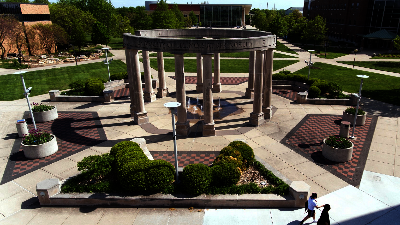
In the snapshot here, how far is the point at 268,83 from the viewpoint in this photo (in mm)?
23656

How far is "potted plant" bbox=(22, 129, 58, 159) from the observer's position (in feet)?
59.8

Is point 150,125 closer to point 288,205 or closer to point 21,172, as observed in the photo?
point 21,172

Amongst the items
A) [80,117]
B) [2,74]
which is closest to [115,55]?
[2,74]

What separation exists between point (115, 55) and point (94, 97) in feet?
121

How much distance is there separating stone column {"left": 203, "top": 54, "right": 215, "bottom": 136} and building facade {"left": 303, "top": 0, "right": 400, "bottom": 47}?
66879mm

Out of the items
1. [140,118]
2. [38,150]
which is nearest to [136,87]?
[140,118]

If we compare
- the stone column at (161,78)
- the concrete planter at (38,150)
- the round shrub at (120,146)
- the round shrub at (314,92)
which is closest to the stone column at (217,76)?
the stone column at (161,78)

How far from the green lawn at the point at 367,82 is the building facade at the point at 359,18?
108 feet

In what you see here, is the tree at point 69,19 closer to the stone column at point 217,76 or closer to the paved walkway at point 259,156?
the stone column at point 217,76

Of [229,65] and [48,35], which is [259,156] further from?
[48,35]

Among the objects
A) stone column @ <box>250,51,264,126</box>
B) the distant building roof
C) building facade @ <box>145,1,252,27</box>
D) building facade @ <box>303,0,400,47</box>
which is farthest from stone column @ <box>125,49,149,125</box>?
building facade @ <box>145,1,252,27</box>

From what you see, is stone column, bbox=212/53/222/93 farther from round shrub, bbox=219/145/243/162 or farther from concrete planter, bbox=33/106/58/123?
round shrub, bbox=219/145/243/162

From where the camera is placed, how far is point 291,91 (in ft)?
110

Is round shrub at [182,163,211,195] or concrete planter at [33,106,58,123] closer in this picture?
round shrub at [182,163,211,195]
